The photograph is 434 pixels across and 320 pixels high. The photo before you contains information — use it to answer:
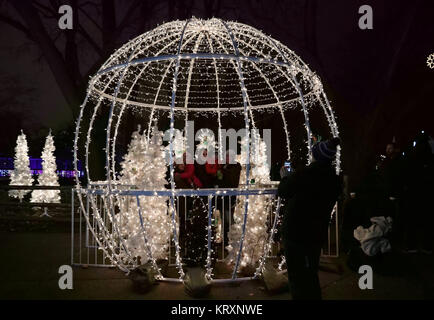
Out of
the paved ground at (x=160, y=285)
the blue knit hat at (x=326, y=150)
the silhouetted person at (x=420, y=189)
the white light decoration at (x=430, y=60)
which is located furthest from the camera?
the white light decoration at (x=430, y=60)

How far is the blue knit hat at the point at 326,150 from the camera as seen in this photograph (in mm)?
3805

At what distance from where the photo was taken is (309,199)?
151 inches

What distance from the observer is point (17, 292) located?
17.6ft

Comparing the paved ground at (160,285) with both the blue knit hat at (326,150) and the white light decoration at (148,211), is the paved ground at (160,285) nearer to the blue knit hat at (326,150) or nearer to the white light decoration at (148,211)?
the white light decoration at (148,211)

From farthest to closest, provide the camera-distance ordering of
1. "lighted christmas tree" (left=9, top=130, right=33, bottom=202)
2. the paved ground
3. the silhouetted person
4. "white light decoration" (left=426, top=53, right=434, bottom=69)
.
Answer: "lighted christmas tree" (left=9, top=130, right=33, bottom=202), "white light decoration" (left=426, top=53, right=434, bottom=69), the silhouetted person, the paved ground

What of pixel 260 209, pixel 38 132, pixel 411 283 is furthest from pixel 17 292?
pixel 38 132

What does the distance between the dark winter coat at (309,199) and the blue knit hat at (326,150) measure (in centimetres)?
5

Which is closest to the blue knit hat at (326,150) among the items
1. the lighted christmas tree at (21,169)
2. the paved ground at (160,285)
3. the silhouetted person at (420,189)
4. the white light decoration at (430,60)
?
the paved ground at (160,285)

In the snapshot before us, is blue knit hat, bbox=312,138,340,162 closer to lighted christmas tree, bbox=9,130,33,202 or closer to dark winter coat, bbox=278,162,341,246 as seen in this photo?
dark winter coat, bbox=278,162,341,246

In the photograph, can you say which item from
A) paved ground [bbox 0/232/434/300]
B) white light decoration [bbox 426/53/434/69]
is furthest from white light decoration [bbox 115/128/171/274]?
white light decoration [bbox 426/53/434/69]

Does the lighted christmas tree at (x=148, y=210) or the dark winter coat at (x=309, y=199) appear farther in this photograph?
the lighted christmas tree at (x=148, y=210)

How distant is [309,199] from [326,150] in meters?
0.44

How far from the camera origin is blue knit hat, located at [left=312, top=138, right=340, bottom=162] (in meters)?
3.80

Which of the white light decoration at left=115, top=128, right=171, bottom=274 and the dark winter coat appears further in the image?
the white light decoration at left=115, top=128, right=171, bottom=274
